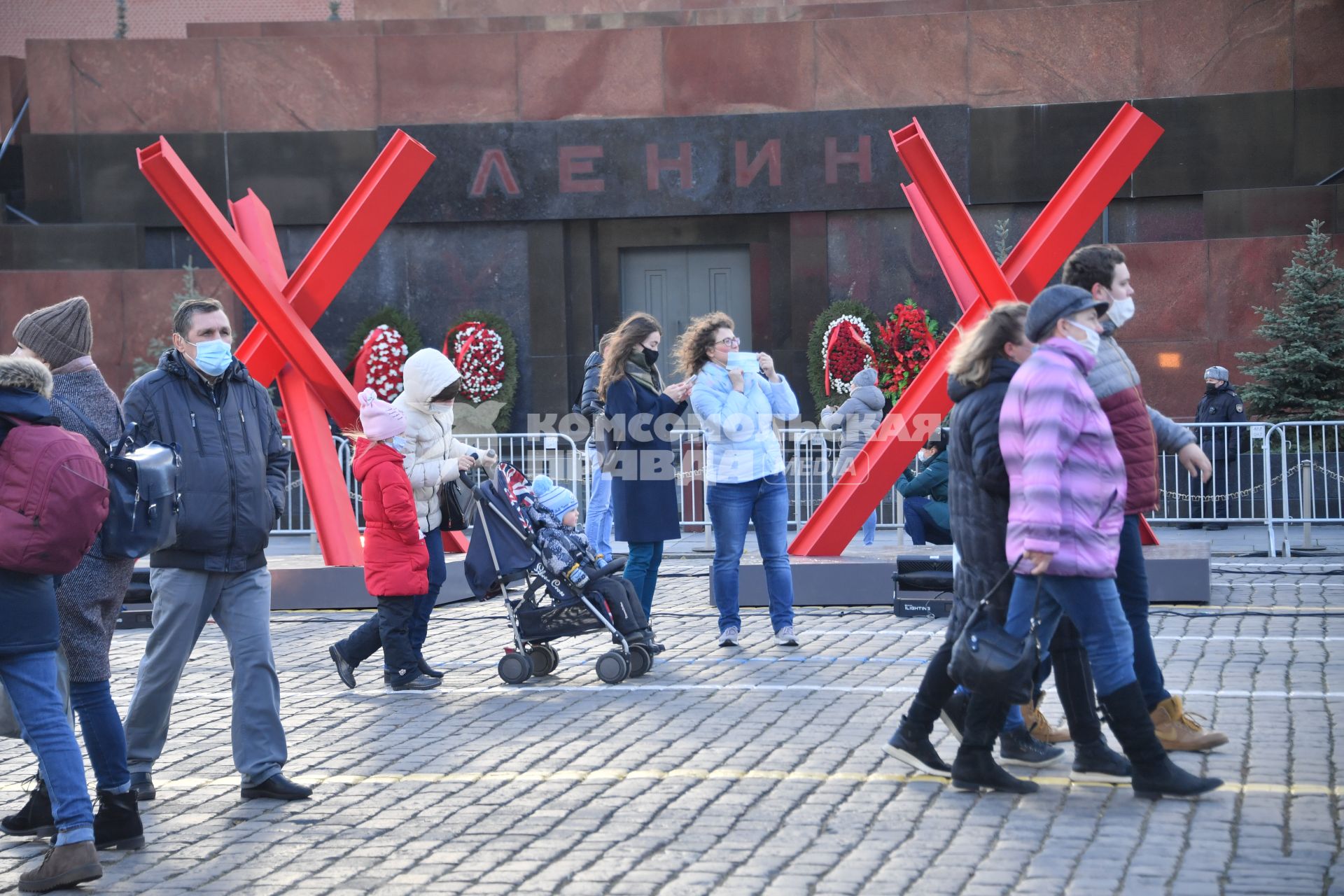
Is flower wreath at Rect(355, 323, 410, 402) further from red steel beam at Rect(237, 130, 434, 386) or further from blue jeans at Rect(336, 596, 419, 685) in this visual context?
blue jeans at Rect(336, 596, 419, 685)

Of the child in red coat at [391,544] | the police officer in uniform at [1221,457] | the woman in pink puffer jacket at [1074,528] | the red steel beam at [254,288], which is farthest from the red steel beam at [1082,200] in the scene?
the woman in pink puffer jacket at [1074,528]

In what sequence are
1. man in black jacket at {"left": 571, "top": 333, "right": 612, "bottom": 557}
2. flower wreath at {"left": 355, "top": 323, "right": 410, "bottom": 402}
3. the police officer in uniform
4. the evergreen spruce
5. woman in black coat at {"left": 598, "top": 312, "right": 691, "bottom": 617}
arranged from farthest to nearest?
flower wreath at {"left": 355, "top": 323, "right": 410, "bottom": 402}
the evergreen spruce
the police officer in uniform
man in black jacket at {"left": 571, "top": 333, "right": 612, "bottom": 557}
woman in black coat at {"left": 598, "top": 312, "right": 691, "bottom": 617}

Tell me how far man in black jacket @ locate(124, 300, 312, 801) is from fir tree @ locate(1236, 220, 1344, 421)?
1360cm

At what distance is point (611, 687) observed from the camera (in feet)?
25.5

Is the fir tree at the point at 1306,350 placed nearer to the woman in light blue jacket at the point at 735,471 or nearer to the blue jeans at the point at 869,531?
the blue jeans at the point at 869,531

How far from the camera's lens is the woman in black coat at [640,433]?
8.54 metres

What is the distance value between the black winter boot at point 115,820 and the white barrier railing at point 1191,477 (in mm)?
7177

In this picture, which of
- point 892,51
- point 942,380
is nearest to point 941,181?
point 942,380

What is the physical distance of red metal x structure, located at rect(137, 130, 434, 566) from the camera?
10.8m

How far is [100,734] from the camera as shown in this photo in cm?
511

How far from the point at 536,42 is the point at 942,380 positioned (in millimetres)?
11029

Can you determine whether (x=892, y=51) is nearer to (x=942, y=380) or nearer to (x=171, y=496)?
(x=942, y=380)

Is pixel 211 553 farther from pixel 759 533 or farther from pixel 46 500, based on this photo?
pixel 759 533

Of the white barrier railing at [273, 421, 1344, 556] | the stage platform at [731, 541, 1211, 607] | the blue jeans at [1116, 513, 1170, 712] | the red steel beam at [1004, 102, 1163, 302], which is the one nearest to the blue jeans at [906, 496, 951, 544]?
the stage platform at [731, 541, 1211, 607]
